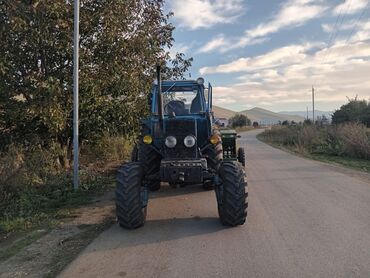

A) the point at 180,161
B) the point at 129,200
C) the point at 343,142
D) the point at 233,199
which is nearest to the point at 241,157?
the point at 180,161

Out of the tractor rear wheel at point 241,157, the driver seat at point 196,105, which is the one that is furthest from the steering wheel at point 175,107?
the tractor rear wheel at point 241,157

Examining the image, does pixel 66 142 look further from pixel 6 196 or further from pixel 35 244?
pixel 35 244

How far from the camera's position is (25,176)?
11039 mm

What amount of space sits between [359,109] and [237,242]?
43.8 metres

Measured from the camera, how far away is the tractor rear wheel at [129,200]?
23.9ft

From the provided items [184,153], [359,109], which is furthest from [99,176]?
[359,109]

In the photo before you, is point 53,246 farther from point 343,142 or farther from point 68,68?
point 343,142

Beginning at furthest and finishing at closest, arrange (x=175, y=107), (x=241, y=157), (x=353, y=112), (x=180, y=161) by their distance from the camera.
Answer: (x=353, y=112), (x=241, y=157), (x=175, y=107), (x=180, y=161)

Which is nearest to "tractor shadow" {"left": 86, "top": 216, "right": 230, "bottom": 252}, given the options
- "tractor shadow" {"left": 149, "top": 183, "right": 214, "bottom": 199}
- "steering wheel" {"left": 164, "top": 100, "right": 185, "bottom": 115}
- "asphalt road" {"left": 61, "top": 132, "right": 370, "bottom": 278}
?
"asphalt road" {"left": 61, "top": 132, "right": 370, "bottom": 278}

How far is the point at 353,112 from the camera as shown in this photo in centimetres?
4672

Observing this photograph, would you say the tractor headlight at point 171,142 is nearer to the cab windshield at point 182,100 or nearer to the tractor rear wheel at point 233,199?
the tractor rear wheel at point 233,199

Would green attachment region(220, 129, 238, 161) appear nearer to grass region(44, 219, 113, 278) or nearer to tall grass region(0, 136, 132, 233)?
tall grass region(0, 136, 132, 233)

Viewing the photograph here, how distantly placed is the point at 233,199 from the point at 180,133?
186 cm

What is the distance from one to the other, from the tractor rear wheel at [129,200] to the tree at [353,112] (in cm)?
3859
